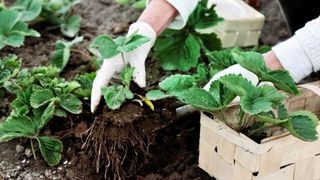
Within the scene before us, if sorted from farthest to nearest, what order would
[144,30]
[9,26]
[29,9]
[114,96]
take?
1. [29,9]
2. [9,26]
3. [144,30]
4. [114,96]

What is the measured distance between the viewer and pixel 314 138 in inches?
53.9

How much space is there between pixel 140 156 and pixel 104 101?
179 millimetres

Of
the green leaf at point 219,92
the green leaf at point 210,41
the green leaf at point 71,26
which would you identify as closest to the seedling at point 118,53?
the green leaf at point 219,92

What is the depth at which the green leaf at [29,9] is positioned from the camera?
2123mm

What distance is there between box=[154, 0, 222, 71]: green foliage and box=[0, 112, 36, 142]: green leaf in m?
0.52

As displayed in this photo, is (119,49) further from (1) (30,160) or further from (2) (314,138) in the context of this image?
(2) (314,138)

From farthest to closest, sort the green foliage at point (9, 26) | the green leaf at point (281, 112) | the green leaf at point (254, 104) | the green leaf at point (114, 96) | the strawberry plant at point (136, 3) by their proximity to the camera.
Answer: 1. the strawberry plant at point (136, 3)
2. the green foliage at point (9, 26)
3. the green leaf at point (114, 96)
4. the green leaf at point (281, 112)
5. the green leaf at point (254, 104)

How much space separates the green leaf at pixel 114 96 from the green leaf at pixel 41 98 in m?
0.18

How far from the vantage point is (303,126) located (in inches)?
54.7

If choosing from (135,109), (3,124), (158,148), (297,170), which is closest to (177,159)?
(158,148)

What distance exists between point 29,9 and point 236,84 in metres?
1.04

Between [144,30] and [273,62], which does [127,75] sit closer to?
[144,30]

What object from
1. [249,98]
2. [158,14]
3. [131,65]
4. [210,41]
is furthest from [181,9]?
[249,98]

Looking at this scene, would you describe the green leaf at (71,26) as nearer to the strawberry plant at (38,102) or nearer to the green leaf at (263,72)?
the strawberry plant at (38,102)
